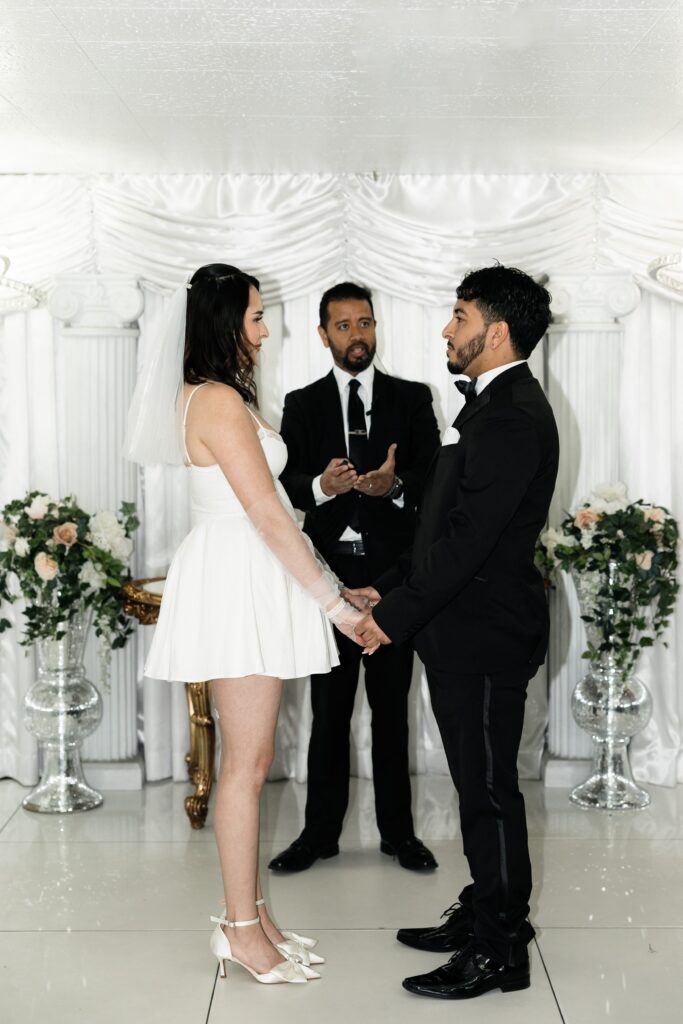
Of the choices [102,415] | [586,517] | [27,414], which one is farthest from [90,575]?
[586,517]

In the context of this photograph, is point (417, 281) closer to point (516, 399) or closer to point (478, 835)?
point (516, 399)

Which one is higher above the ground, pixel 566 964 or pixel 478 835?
pixel 478 835

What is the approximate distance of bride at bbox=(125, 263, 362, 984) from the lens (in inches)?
110

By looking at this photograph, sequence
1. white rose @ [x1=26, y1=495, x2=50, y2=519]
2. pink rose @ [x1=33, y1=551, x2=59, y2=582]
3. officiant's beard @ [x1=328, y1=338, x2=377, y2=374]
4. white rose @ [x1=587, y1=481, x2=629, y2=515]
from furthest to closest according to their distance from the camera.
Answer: white rose @ [x1=587, y1=481, x2=629, y2=515]
white rose @ [x1=26, y1=495, x2=50, y2=519]
pink rose @ [x1=33, y1=551, x2=59, y2=582]
officiant's beard @ [x1=328, y1=338, x2=377, y2=374]

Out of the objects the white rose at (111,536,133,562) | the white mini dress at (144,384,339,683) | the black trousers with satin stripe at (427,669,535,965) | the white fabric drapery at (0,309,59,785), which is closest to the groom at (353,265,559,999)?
the black trousers with satin stripe at (427,669,535,965)

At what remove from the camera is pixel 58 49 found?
338cm

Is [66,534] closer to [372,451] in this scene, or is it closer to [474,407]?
[372,451]

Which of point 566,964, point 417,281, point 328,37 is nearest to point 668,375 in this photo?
point 417,281

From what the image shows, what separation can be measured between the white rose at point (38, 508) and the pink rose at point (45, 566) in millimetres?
166

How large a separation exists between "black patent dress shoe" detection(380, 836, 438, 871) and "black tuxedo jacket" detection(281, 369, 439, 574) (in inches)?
36.2

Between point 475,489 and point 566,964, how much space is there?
1344 mm

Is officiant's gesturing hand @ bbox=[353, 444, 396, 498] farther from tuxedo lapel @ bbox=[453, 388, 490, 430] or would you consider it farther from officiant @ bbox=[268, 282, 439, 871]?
tuxedo lapel @ bbox=[453, 388, 490, 430]

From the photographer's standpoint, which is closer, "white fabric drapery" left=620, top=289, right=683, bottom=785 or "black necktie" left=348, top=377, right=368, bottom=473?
"black necktie" left=348, top=377, right=368, bottom=473

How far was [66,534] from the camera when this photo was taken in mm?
4293
